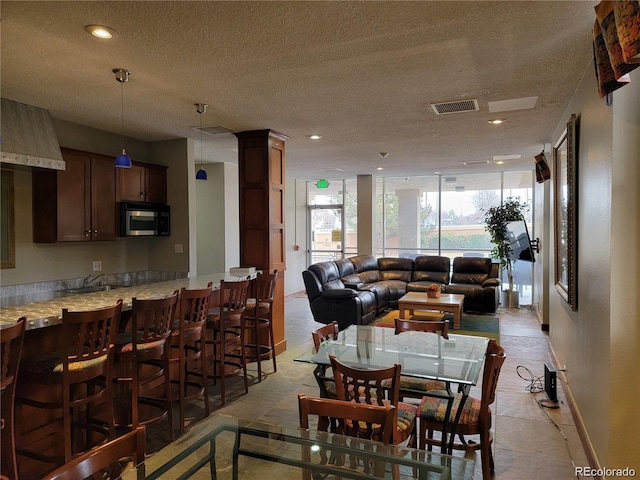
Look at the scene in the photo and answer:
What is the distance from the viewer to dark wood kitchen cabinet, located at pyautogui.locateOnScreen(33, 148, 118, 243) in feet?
13.7

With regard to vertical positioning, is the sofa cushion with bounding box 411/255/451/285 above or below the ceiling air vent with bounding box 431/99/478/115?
below

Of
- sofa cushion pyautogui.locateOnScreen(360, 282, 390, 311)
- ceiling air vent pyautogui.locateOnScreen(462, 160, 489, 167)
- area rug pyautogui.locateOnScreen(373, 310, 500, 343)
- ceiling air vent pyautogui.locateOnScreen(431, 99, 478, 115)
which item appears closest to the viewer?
ceiling air vent pyautogui.locateOnScreen(431, 99, 478, 115)

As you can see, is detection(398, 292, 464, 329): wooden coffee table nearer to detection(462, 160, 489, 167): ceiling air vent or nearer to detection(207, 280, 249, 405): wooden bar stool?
detection(462, 160, 489, 167): ceiling air vent

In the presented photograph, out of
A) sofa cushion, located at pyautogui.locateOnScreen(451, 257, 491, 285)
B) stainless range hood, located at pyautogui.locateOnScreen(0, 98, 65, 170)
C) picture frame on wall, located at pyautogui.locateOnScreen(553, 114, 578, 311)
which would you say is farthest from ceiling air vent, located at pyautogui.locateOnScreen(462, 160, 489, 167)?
stainless range hood, located at pyautogui.locateOnScreen(0, 98, 65, 170)

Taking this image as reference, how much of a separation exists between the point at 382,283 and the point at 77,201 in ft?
17.6

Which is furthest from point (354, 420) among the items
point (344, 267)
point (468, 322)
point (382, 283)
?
point (382, 283)

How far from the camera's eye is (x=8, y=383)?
1999mm

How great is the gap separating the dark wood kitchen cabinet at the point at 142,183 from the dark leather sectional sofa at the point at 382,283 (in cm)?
252

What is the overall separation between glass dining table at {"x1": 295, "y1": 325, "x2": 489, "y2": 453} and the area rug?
2.99m

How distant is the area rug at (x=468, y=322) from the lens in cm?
607

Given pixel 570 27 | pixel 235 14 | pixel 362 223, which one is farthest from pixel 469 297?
pixel 235 14

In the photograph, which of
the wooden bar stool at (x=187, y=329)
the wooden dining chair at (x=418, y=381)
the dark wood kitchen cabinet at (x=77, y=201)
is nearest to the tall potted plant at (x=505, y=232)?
the wooden dining chair at (x=418, y=381)

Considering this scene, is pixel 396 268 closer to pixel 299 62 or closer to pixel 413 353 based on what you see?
pixel 413 353

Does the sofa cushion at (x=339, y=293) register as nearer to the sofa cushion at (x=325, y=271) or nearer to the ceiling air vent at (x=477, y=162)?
the sofa cushion at (x=325, y=271)
